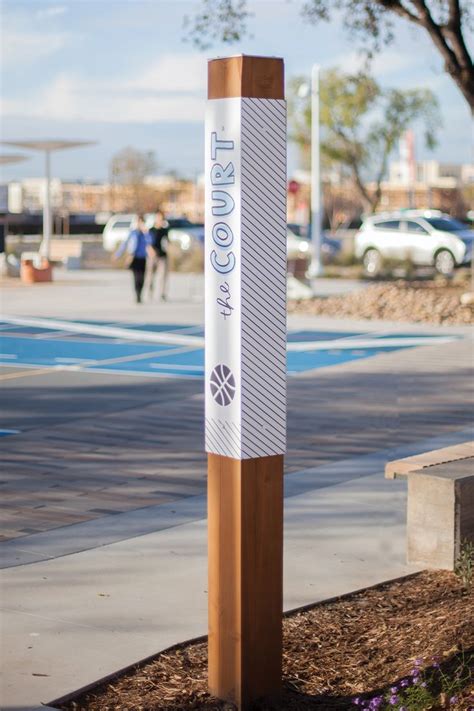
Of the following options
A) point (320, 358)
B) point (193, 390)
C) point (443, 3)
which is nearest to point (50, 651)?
point (193, 390)

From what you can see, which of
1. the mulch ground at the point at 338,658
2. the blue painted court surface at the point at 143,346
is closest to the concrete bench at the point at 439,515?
the mulch ground at the point at 338,658

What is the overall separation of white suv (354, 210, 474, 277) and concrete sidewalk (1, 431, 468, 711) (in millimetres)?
26834

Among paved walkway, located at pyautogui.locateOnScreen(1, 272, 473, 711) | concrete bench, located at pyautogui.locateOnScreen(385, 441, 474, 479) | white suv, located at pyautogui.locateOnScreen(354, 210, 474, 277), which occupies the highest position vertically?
white suv, located at pyautogui.locateOnScreen(354, 210, 474, 277)

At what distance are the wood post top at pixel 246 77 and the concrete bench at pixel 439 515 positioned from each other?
2.82m

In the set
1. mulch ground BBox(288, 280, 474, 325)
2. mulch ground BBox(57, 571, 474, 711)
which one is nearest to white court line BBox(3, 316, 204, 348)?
mulch ground BBox(288, 280, 474, 325)

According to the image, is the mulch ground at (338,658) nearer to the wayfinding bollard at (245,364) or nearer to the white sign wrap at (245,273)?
the wayfinding bollard at (245,364)

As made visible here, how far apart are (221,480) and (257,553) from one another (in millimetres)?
289

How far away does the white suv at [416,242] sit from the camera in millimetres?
35125

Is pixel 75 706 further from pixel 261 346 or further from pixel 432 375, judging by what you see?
Result: pixel 432 375

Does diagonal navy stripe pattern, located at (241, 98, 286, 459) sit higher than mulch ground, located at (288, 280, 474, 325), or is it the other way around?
diagonal navy stripe pattern, located at (241, 98, 286, 459)

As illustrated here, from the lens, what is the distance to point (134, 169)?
99625 mm

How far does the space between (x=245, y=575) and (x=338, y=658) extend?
93 cm

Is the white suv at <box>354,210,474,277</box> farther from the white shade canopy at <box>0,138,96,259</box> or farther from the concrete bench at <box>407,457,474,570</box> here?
the concrete bench at <box>407,457,474,570</box>

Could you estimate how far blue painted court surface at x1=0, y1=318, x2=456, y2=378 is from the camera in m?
15.8
